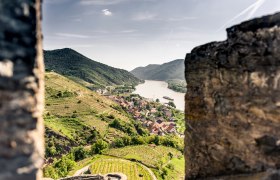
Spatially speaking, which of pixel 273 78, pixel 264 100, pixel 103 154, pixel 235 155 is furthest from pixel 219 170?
pixel 103 154

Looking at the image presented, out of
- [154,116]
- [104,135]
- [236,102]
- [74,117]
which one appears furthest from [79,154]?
[236,102]

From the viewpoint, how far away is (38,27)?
206 inches

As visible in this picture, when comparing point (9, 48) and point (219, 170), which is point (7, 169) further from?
point (219, 170)

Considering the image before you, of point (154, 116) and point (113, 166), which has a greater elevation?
point (154, 116)

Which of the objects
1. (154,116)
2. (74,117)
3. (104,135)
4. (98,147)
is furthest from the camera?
(154,116)

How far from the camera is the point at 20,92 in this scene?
491 cm

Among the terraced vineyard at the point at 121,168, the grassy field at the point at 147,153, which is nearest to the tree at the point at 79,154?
the terraced vineyard at the point at 121,168

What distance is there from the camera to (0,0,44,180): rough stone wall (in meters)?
4.72

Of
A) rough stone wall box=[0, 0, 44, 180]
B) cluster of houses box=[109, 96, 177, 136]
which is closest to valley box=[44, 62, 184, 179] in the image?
cluster of houses box=[109, 96, 177, 136]

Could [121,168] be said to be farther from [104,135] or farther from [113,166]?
[104,135]

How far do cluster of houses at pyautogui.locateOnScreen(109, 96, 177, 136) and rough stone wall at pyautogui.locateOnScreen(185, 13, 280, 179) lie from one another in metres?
101

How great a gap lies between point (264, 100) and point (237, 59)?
139 cm

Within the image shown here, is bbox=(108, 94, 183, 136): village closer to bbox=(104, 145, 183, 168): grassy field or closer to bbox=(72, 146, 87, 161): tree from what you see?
bbox=(104, 145, 183, 168): grassy field

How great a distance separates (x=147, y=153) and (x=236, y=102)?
7321 cm
